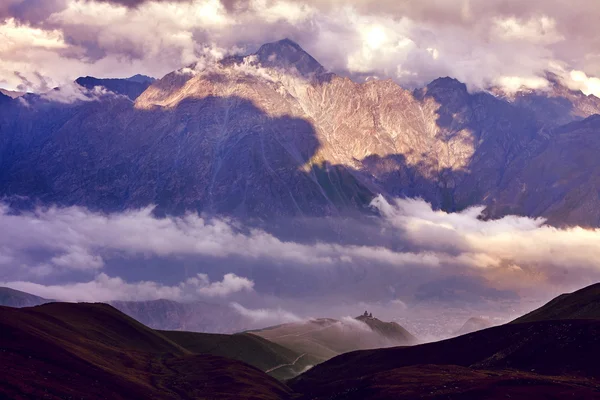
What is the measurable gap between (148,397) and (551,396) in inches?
3646

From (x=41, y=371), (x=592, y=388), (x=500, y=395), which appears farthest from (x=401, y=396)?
(x=41, y=371)

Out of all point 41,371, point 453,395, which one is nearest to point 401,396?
point 453,395

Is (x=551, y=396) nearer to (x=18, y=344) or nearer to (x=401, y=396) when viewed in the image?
(x=401, y=396)

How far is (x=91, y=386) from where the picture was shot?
187 metres

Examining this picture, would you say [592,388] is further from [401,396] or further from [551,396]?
[401,396]

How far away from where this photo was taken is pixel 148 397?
19850cm

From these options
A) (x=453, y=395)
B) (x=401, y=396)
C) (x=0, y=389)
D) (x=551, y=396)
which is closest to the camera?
(x=0, y=389)

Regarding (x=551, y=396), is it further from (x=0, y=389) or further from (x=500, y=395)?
(x=0, y=389)

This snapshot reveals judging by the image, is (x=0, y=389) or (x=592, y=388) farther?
(x=592, y=388)

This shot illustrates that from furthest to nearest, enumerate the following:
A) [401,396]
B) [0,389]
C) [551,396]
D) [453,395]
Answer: [401,396], [453,395], [551,396], [0,389]

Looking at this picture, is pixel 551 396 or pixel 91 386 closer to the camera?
pixel 551 396

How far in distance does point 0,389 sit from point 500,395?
9632 centimetres

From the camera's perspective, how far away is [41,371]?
18188cm

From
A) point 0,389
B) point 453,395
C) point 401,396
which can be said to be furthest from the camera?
point 401,396
